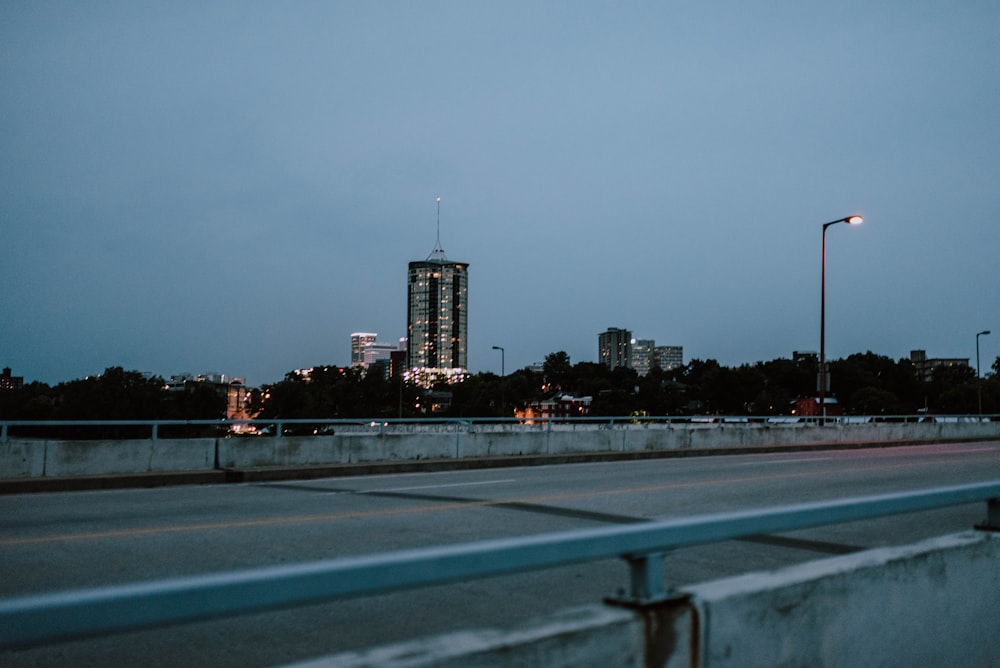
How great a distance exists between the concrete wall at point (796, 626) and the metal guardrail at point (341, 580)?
19 cm

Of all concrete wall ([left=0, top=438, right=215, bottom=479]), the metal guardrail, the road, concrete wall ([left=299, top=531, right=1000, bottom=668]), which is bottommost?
the road

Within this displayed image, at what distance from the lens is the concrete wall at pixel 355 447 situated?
51.3 ft

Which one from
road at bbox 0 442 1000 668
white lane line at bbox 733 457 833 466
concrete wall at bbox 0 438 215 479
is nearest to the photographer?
road at bbox 0 442 1000 668

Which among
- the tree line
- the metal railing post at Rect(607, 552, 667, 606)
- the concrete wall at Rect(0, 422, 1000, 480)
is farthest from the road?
the tree line

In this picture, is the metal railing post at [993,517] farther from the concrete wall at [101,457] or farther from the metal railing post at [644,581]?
the concrete wall at [101,457]

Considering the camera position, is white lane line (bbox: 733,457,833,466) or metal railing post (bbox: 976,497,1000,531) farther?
white lane line (bbox: 733,457,833,466)

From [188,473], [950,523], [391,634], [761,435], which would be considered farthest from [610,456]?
[391,634]

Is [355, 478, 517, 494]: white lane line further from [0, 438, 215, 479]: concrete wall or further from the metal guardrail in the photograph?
the metal guardrail

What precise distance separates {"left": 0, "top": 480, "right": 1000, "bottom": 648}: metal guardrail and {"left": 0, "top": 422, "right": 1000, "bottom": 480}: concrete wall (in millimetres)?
14686

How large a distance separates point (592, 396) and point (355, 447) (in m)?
174

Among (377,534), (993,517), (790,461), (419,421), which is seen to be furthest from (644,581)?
(419,421)

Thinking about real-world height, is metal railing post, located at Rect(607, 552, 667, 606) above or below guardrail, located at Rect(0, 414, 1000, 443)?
above

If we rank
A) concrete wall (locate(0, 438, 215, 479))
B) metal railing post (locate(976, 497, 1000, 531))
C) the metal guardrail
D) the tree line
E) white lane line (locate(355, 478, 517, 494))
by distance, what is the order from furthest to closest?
the tree line < concrete wall (locate(0, 438, 215, 479)) < white lane line (locate(355, 478, 517, 494)) < metal railing post (locate(976, 497, 1000, 531)) < the metal guardrail

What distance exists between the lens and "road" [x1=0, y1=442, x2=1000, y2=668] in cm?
564
